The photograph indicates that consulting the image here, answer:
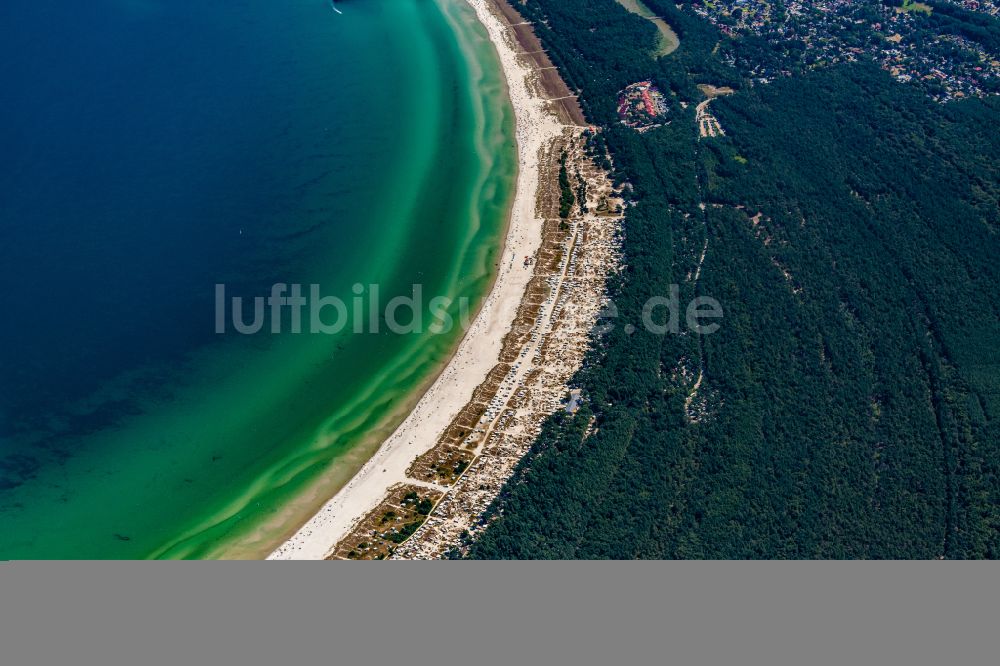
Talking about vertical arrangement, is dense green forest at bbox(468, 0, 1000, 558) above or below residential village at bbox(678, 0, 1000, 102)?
below

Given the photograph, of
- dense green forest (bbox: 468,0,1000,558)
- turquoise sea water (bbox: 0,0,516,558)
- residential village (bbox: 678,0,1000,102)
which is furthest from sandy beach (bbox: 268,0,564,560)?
residential village (bbox: 678,0,1000,102)

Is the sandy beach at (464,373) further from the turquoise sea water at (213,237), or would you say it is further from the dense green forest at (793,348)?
the dense green forest at (793,348)

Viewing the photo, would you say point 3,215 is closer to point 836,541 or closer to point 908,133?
point 836,541

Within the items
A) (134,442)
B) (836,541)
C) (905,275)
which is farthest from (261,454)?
(905,275)

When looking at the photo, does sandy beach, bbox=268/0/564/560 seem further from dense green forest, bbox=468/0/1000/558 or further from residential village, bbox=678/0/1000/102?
residential village, bbox=678/0/1000/102

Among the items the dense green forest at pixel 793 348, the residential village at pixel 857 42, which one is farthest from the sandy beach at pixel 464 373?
the residential village at pixel 857 42

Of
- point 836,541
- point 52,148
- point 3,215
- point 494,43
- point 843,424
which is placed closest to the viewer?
point 836,541

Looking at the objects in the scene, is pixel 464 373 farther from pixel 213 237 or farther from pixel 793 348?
pixel 213 237
